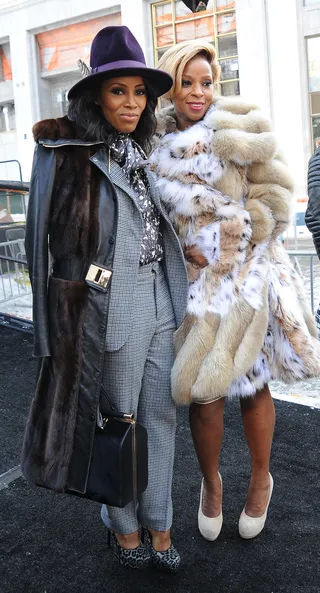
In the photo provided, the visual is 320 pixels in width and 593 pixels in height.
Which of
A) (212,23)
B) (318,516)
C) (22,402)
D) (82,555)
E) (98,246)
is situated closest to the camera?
(98,246)

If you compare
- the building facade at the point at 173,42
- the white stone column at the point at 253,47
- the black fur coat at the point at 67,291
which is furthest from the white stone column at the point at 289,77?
the black fur coat at the point at 67,291

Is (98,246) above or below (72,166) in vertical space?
below

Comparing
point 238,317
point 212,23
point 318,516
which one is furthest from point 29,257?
→ point 212,23

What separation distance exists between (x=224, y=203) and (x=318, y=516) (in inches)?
58.8

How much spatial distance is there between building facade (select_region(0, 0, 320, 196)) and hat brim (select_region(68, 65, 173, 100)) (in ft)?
43.4

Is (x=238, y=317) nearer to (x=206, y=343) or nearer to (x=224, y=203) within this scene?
(x=206, y=343)

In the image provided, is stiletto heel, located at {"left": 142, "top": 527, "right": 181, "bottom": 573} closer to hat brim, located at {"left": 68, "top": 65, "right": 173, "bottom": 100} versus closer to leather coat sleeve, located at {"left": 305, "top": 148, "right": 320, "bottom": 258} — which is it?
leather coat sleeve, located at {"left": 305, "top": 148, "right": 320, "bottom": 258}

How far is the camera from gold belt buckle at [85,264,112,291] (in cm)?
205

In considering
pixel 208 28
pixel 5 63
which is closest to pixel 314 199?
pixel 208 28

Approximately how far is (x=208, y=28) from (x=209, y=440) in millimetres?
16674

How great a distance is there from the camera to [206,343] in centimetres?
232

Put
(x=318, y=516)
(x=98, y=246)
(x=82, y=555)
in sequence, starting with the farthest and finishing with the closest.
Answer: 1. (x=318, y=516)
2. (x=82, y=555)
3. (x=98, y=246)

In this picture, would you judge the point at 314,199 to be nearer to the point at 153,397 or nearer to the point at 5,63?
the point at 153,397

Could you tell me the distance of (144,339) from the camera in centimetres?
223
